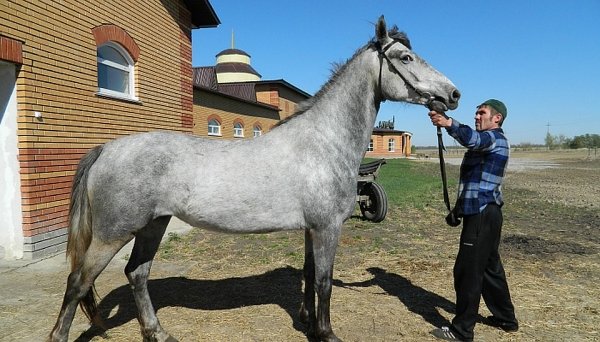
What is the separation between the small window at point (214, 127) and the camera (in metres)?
17.3

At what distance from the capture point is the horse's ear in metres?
2.98

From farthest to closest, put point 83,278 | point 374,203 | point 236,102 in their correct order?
point 236,102
point 374,203
point 83,278

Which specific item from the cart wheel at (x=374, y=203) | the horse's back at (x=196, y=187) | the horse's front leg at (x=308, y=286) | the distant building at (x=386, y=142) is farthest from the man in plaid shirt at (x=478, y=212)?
the distant building at (x=386, y=142)

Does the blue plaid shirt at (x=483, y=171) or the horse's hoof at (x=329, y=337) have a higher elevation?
the blue plaid shirt at (x=483, y=171)

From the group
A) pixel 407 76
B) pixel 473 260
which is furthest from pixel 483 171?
pixel 407 76

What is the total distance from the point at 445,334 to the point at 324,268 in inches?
51.2

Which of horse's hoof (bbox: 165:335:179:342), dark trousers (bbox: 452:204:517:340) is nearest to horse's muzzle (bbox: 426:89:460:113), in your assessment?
dark trousers (bbox: 452:204:517:340)

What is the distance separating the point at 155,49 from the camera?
875 centimetres

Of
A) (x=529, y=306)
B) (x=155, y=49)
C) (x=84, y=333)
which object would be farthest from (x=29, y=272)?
(x=529, y=306)

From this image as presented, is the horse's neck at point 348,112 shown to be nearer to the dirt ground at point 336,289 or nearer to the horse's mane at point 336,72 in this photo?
the horse's mane at point 336,72

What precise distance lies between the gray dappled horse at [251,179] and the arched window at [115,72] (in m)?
4.90

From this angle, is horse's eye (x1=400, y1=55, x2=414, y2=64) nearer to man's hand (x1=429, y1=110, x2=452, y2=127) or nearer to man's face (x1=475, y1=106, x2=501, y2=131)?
man's hand (x1=429, y1=110, x2=452, y2=127)

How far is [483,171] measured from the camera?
3166 mm

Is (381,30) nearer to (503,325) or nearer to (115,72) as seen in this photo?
(503,325)
